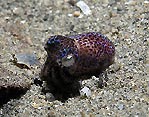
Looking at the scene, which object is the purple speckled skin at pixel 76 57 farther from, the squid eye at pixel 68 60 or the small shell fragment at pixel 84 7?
the small shell fragment at pixel 84 7

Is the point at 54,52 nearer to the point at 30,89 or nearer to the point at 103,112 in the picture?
the point at 30,89

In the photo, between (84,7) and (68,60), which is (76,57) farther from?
(84,7)

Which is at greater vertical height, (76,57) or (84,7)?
(84,7)

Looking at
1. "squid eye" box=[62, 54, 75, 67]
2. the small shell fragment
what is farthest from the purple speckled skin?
the small shell fragment

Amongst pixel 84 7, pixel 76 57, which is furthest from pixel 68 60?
pixel 84 7

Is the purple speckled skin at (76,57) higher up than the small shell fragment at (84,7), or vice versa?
the small shell fragment at (84,7)

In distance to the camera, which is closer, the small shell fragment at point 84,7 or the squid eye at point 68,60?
the squid eye at point 68,60

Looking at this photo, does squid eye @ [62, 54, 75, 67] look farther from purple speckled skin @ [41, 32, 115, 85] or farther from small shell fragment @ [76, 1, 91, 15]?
small shell fragment @ [76, 1, 91, 15]

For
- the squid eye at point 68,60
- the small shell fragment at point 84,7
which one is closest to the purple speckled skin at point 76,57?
the squid eye at point 68,60

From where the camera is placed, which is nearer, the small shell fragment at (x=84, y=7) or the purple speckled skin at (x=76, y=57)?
the purple speckled skin at (x=76, y=57)
